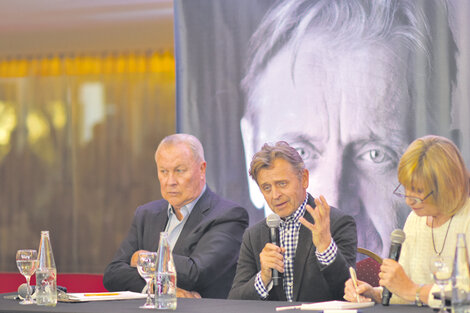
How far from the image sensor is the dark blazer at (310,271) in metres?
3.16

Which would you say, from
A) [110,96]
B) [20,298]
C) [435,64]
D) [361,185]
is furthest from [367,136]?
[110,96]

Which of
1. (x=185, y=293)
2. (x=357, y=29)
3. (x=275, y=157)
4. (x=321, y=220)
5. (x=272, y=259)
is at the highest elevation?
(x=357, y=29)

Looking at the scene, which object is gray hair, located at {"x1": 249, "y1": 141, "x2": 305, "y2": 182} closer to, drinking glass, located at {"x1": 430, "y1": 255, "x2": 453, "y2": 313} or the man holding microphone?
the man holding microphone

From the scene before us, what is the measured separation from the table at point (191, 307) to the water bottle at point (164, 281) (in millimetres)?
50

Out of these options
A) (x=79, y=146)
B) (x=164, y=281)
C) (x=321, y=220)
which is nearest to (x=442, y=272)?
(x=321, y=220)

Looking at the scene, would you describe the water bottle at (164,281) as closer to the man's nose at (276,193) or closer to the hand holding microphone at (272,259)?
the hand holding microphone at (272,259)

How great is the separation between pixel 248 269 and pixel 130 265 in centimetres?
80

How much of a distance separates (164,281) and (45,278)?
0.54 meters

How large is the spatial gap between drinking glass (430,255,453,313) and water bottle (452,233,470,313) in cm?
5

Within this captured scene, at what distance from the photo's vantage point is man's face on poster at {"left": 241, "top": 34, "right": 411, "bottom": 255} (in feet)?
14.7

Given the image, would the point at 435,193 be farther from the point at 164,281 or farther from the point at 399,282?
the point at 164,281

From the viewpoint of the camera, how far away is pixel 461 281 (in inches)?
82.6

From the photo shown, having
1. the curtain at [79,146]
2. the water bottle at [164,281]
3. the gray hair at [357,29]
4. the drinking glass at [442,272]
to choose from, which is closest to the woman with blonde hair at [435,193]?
the drinking glass at [442,272]

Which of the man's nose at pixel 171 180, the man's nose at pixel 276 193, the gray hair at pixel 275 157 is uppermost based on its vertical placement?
the gray hair at pixel 275 157
